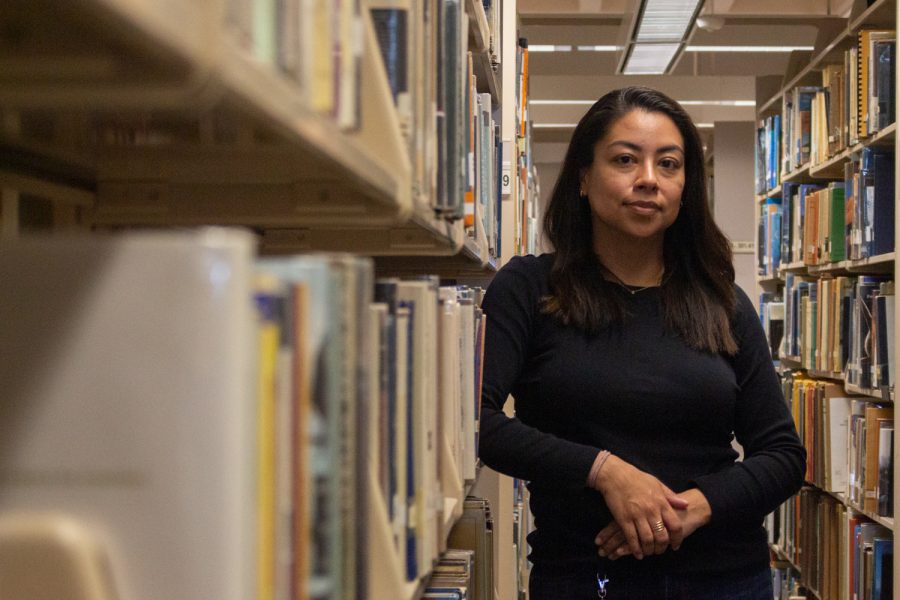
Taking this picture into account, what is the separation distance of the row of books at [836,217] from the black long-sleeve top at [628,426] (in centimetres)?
150

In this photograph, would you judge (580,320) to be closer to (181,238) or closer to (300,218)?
(300,218)

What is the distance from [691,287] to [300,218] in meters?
1.04

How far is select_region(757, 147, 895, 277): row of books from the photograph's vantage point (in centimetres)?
300

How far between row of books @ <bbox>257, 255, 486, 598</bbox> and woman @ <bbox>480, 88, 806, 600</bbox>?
2.02 feet

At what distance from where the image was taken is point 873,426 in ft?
9.98

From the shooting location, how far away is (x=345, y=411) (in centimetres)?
60

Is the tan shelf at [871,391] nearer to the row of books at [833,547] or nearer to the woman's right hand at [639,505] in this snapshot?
the row of books at [833,547]

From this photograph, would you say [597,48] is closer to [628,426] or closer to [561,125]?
[561,125]

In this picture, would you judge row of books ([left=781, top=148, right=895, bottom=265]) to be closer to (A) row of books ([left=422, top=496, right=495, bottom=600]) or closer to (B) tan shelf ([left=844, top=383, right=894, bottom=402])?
(B) tan shelf ([left=844, top=383, right=894, bottom=402])

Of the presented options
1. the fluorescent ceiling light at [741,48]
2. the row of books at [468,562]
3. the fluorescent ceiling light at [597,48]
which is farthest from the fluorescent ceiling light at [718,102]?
the row of books at [468,562]

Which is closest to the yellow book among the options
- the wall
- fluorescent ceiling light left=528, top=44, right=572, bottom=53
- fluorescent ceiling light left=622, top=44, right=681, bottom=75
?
fluorescent ceiling light left=622, top=44, right=681, bottom=75

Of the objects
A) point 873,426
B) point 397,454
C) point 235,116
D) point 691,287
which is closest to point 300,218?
point 397,454

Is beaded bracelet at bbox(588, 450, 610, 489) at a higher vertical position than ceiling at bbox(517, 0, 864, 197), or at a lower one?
lower

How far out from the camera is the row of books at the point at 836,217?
3.00 m
